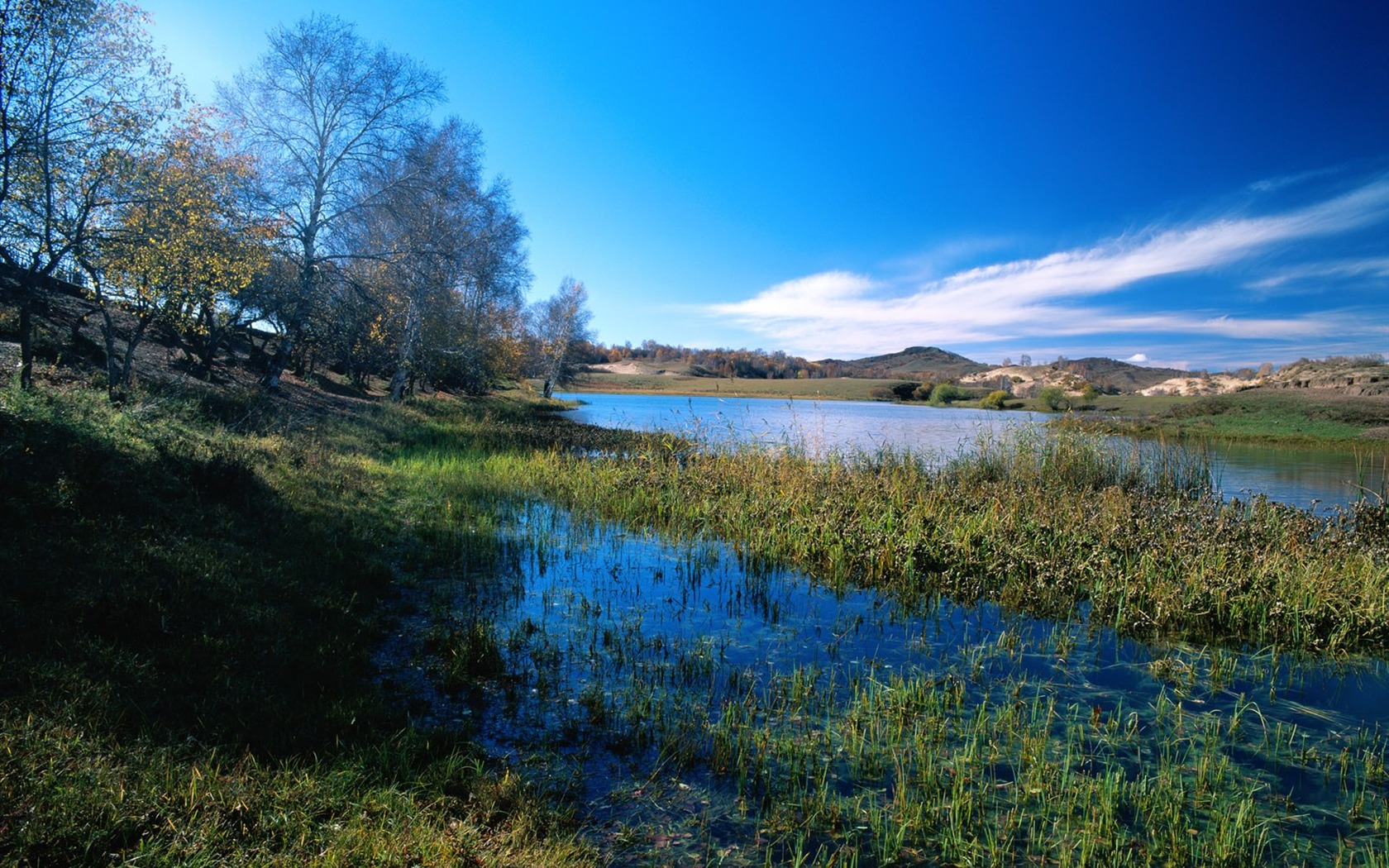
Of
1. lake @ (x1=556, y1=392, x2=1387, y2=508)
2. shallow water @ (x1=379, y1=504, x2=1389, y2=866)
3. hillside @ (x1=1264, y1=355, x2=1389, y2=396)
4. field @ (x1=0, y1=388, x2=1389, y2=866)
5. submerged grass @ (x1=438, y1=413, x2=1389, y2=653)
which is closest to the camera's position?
field @ (x1=0, y1=388, x2=1389, y2=866)

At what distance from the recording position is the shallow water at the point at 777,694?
3.51 metres

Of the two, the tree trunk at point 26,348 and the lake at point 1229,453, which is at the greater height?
the tree trunk at point 26,348

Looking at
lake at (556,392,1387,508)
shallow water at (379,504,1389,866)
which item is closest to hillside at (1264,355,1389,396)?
lake at (556,392,1387,508)

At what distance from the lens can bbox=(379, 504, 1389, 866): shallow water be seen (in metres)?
3.51

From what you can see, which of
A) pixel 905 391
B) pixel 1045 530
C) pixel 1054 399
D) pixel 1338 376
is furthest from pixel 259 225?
pixel 905 391

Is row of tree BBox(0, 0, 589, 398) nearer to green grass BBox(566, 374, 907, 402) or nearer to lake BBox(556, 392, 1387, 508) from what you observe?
lake BBox(556, 392, 1387, 508)

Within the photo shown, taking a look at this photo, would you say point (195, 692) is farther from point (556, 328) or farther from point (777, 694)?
point (556, 328)

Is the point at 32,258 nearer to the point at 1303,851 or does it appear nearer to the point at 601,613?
the point at 601,613

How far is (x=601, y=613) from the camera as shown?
6.59 meters

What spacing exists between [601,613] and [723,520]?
4.08 meters

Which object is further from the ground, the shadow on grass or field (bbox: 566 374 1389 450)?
field (bbox: 566 374 1389 450)

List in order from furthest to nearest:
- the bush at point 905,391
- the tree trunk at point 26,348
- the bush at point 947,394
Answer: the bush at point 905,391 < the bush at point 947,394 < the tree trunk at point 26,348

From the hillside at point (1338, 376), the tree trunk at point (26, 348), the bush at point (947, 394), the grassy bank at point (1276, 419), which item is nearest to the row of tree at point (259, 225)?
the tree trunk at point (26, 348)

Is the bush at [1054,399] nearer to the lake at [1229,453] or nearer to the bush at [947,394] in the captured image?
the bush at [947,394]
